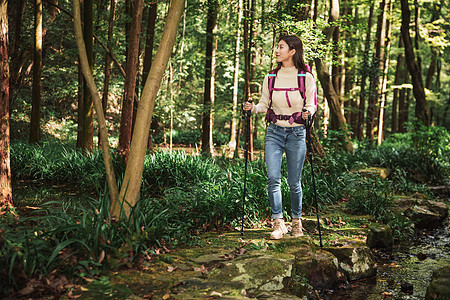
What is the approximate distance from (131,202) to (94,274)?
1.01 meters

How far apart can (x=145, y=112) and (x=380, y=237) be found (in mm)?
4206

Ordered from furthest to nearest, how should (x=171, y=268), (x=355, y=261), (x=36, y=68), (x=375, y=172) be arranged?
(x=36, y=68)
(x=375, y=172)
(x=355, y=261)
(x=171, y=268)

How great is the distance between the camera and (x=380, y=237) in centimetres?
600

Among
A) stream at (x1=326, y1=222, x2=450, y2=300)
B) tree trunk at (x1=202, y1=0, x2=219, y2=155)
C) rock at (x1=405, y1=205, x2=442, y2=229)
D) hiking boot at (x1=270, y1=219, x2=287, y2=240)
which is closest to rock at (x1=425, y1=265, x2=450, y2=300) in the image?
stream at (x1=326, y1=222, x2=450, y2=300)

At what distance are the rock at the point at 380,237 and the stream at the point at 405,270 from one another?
0.38 feet

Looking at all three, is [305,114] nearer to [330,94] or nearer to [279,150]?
[279,150]

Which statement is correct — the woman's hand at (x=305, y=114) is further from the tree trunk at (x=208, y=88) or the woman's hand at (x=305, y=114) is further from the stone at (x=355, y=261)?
the tree trunk at (x=208, y=88)

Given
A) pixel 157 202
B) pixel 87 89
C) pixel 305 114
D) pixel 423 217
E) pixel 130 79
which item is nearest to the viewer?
pixel 305 114

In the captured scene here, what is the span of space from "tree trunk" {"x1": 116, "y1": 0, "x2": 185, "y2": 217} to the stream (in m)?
2.40

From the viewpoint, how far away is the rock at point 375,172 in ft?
30.3

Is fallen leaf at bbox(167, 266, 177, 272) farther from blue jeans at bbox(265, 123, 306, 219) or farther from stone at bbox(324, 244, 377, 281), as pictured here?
stone at bbox(324, 244, 377, 281)

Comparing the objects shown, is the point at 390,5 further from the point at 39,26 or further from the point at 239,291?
the point at 239,291

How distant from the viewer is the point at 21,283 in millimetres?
2889

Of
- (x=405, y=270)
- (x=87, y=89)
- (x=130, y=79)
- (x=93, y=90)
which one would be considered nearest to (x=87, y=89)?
(x=87, y=89)
